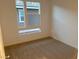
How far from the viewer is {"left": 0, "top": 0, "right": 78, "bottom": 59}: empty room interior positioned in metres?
3.56

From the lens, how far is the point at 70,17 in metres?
3.92

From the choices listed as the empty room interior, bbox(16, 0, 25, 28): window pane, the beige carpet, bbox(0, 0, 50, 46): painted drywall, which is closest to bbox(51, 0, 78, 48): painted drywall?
the empty room interior

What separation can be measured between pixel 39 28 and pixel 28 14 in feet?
2.75

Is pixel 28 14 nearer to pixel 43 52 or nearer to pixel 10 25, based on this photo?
pixel 10 25

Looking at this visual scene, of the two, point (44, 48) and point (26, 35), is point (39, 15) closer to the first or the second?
point (26, 35)

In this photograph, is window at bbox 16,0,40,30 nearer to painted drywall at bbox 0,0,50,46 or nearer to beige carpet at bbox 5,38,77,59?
painted drywall at bbox 0,0,50,46

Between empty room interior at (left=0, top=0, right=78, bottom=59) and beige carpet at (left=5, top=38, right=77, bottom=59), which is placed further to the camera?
empty room interior at (left=0, top=0, right=78, bottom=59)

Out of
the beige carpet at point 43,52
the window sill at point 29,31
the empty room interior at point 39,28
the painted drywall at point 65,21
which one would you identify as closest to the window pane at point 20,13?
the empty room interior at point 39,28

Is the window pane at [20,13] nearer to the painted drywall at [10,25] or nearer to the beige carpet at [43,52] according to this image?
the painted drywall at [10,25]

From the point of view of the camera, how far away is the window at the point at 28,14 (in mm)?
4383

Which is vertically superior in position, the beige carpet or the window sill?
the window sill

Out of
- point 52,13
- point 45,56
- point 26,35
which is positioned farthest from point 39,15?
point 45,56

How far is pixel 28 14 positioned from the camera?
4.62m

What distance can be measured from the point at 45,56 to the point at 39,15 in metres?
2.20
